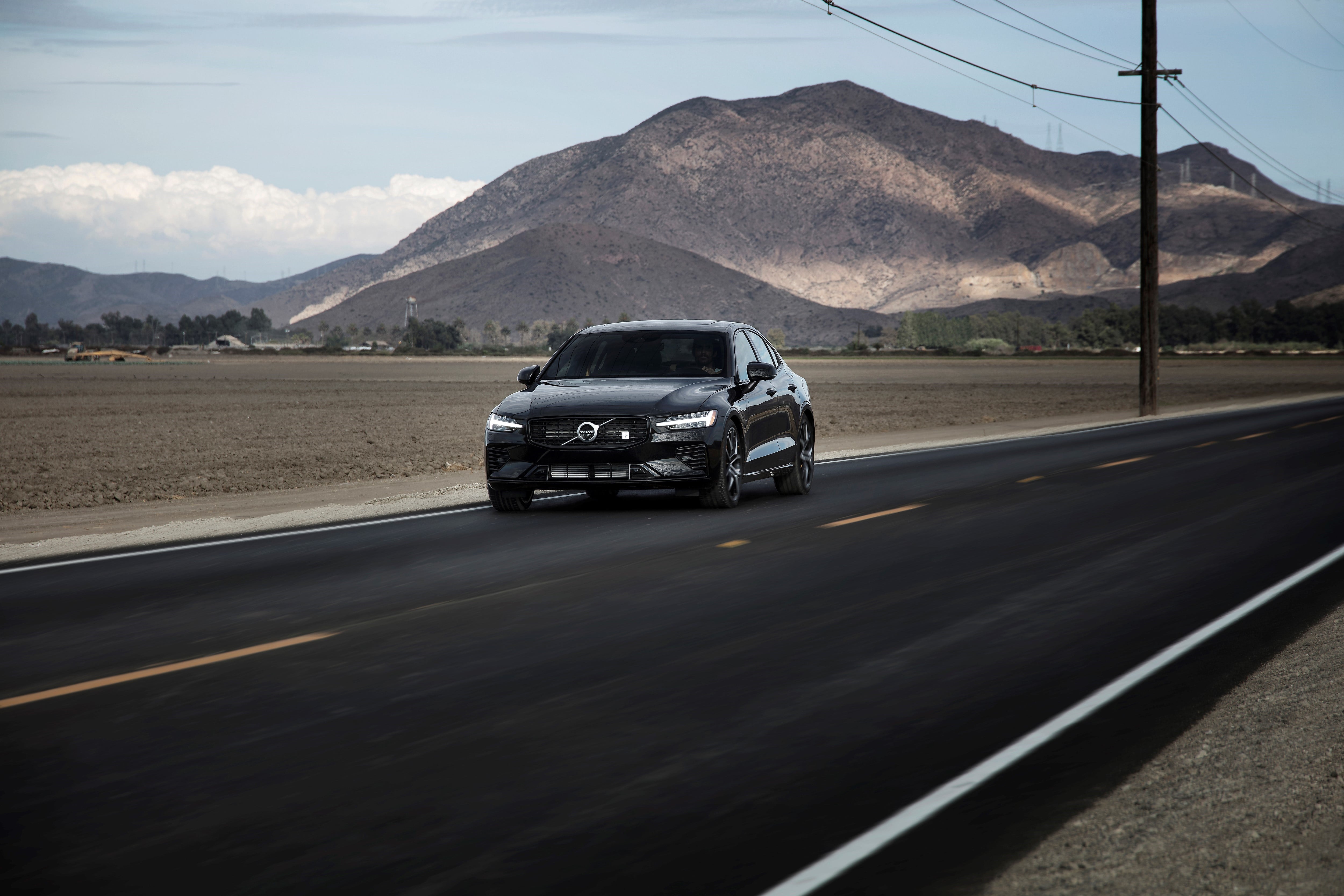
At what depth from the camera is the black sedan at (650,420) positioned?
1405cm

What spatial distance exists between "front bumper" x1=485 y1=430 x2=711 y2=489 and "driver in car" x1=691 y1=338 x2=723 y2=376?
1361 millimetres

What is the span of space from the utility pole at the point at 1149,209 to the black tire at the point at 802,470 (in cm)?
2535

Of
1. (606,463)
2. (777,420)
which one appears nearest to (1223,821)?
(606,463)

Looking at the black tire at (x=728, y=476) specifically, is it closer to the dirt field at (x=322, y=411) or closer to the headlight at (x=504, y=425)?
the headlight at (x=504, y=425)

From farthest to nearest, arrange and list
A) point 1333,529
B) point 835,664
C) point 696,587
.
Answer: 1. point 1333,529
2. point 696,587
3. point 835,664

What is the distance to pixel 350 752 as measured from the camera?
575cm

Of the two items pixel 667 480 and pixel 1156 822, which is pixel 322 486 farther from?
pixel 1156 822

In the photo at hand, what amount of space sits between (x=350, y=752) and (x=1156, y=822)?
299 centimetres

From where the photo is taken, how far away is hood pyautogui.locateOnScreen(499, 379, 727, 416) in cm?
1415

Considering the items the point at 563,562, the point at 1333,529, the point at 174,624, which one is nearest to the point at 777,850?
the point at 174,624

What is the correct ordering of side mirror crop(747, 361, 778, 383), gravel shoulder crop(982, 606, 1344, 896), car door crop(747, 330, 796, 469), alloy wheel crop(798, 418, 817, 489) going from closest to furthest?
gravel shoulder crop(982, 606, 1344, 896) < side mirror crop(747, 361, 778, 383) < car door crop(747, 330, 796, 469) < alloy wheel crop(798, 418, 817, 489)

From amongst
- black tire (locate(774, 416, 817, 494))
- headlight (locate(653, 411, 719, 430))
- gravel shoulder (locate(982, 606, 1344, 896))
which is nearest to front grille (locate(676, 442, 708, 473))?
headlight (locate(653, 411, 719, 430))

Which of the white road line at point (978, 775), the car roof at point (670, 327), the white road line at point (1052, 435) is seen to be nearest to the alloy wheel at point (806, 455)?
the car roof at point (670, 327)

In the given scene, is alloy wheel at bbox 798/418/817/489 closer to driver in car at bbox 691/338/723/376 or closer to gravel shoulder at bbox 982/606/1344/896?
driver in car at bbox 691/338/723/376
